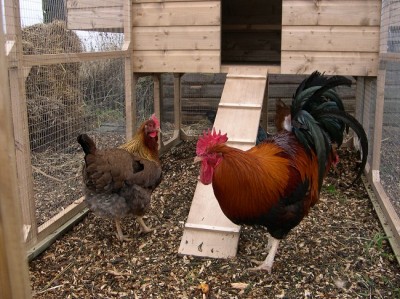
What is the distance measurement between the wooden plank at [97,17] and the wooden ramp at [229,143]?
1.43 m

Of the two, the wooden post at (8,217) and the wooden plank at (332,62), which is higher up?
the wooden plank at (332,62)


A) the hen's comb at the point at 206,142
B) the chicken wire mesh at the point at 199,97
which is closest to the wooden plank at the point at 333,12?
the hen's comb at the point at 206,142

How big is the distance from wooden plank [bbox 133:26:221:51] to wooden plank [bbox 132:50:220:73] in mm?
56

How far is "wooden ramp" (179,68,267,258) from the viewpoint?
3.29 m

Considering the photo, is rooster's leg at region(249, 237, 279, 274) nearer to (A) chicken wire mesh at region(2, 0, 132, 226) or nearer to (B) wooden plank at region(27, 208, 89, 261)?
(B) wooden plank at region(27, 208, 89, 261)

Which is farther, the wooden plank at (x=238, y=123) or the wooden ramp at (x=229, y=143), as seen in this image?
the wooden plank at (x=238, y=123)

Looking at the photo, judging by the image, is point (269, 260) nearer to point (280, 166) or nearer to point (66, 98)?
point (280, 166)

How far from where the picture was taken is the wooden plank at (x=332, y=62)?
14.1ft

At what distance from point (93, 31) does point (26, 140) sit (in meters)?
2.09

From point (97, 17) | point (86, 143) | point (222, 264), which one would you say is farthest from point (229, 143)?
point (97, 17)

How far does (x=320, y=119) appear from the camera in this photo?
307 cm

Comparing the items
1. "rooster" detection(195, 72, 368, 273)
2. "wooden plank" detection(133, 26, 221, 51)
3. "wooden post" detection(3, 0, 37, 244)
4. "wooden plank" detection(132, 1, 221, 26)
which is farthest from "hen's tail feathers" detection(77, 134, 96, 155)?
"wooden plank" detection(132, 1, 221, 26)

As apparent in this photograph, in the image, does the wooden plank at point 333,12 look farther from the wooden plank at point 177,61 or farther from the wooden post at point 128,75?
the wooden post at point 128,75

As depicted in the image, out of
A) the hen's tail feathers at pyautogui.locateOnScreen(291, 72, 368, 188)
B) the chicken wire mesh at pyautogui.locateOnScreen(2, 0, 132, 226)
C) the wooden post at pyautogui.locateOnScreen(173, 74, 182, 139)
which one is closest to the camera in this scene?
the hen's tail feathers at pyautogui.locateOnScreen(291, 72, 368, 188)
